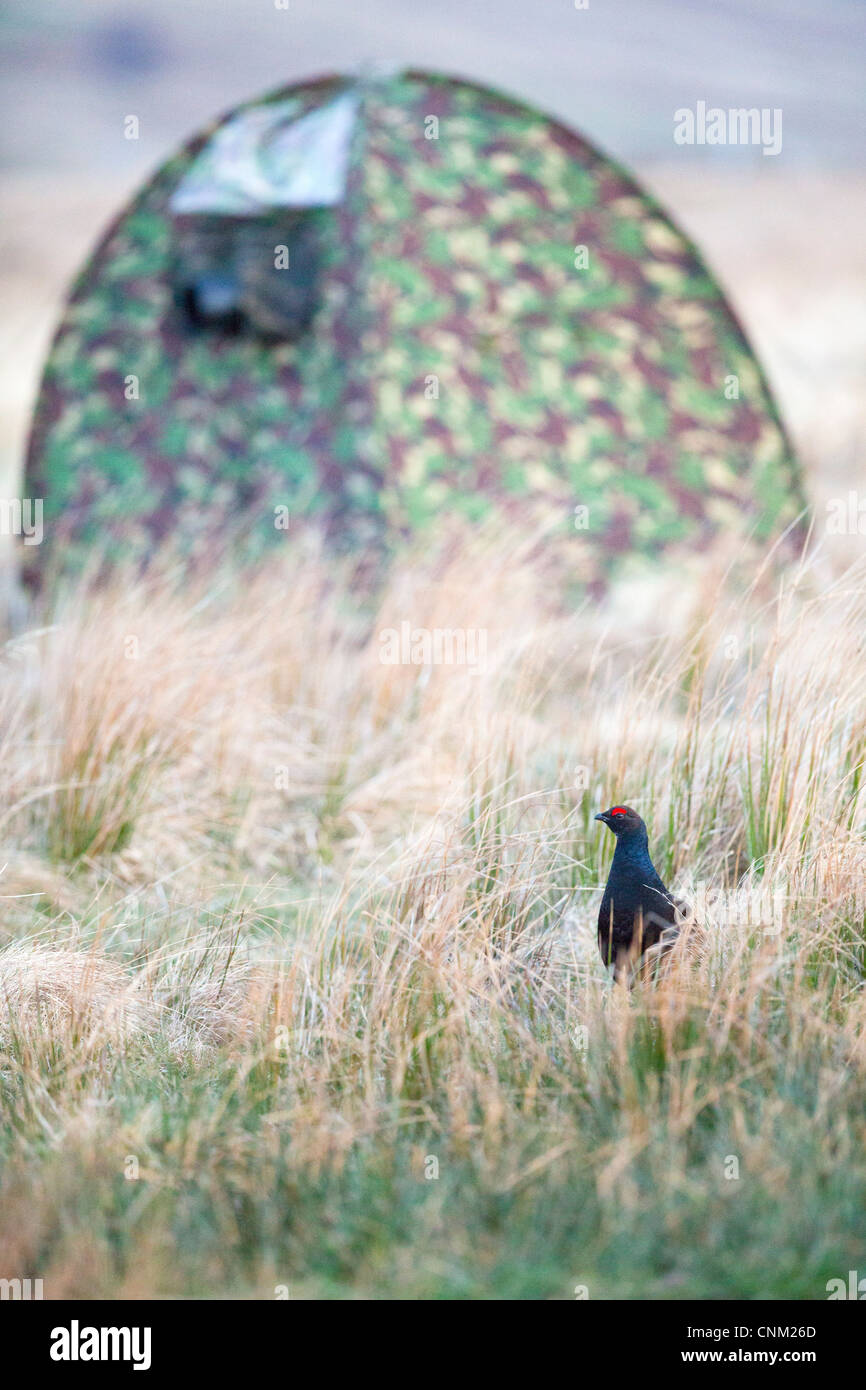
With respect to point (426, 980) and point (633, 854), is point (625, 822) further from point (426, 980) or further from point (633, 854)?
point (426, 980)

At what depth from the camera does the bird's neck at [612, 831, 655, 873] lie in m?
2.24

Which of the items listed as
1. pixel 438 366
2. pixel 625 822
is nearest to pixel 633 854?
pixel 625 822

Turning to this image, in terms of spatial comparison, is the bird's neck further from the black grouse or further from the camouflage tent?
the camouflage tent

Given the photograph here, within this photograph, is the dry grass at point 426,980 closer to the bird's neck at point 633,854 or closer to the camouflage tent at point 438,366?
the bird's neck at point 633,854

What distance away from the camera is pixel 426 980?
223 cm

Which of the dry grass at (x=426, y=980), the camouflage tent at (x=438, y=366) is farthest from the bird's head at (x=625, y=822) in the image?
the camouflage tent at (x=438, y=366)

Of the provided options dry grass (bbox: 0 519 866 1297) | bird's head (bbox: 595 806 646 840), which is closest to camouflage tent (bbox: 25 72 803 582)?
dry grass (bbox: 0 519 866 1297)

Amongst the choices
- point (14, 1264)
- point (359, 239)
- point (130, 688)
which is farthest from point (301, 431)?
point (14, 1264)

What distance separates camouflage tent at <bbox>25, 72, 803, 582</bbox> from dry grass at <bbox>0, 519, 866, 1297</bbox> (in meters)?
1.57

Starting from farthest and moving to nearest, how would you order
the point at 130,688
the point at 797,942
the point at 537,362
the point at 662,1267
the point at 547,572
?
the point at 537,362
the point at 547,572
the point at 130,688
the point at 797,942
the point at 662,1267

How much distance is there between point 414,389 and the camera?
16.3 ft

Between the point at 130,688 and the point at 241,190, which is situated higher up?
the point at 241,190

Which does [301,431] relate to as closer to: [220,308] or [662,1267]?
[220,308]
